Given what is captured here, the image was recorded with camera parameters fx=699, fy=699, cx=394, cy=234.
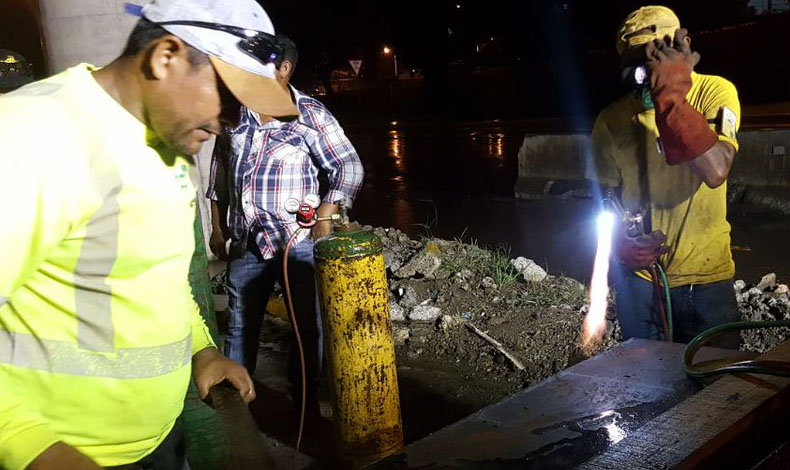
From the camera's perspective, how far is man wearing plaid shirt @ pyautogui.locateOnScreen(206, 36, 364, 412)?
387 cm

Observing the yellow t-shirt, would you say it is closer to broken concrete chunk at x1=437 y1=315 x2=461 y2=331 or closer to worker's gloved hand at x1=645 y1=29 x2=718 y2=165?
worker's gloved hand at x1=645 y1=29 x2=718 y2=165

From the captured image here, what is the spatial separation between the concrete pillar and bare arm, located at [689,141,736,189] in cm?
515

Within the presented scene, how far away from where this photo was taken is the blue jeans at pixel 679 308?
3.19 m

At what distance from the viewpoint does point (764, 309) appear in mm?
5059

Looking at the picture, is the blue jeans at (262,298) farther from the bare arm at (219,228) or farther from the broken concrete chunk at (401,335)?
the broken concrete chunk at (401,335)

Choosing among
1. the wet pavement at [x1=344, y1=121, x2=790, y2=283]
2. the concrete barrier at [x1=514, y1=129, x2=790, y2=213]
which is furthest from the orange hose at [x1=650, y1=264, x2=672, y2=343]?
the concrete barrier at [x1=514, y1=129, x2=790, y2=213]

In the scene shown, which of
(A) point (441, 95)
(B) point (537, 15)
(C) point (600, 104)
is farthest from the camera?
(A) point (441, 95)

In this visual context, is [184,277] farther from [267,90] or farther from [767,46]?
[767,46]

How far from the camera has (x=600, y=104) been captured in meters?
29.4

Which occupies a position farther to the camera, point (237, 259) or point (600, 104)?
point (600, 104)

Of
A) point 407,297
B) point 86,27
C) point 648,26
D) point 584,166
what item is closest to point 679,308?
point 648,26

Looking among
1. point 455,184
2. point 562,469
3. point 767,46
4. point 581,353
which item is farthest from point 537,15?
point 562,469

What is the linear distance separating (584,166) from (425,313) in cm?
620

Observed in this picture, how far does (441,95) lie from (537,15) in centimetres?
650
